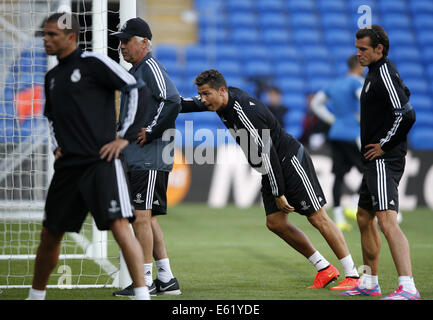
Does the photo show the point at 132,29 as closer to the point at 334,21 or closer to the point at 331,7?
the point at 334,21

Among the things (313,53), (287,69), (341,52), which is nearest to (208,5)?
(287,69)

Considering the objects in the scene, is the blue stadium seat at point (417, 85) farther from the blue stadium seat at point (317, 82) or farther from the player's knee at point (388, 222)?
the player's knee at point (388, 222)

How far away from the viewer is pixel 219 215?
12.2 metres

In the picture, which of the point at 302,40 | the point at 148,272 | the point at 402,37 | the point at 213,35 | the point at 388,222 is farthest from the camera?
the point at 402,37

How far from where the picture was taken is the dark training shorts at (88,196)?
14.4 ft

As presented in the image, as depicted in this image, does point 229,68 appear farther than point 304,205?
Yes

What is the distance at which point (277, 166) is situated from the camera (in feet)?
18.6

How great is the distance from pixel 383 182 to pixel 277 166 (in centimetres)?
87

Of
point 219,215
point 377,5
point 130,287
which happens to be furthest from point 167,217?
point 377,5

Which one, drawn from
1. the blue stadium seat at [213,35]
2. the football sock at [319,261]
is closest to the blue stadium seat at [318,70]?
the blue stadium seat at [213,35]

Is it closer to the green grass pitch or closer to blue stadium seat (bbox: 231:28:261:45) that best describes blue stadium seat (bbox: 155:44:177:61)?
blue stadium seat (bbox: 231:28:261:45)
